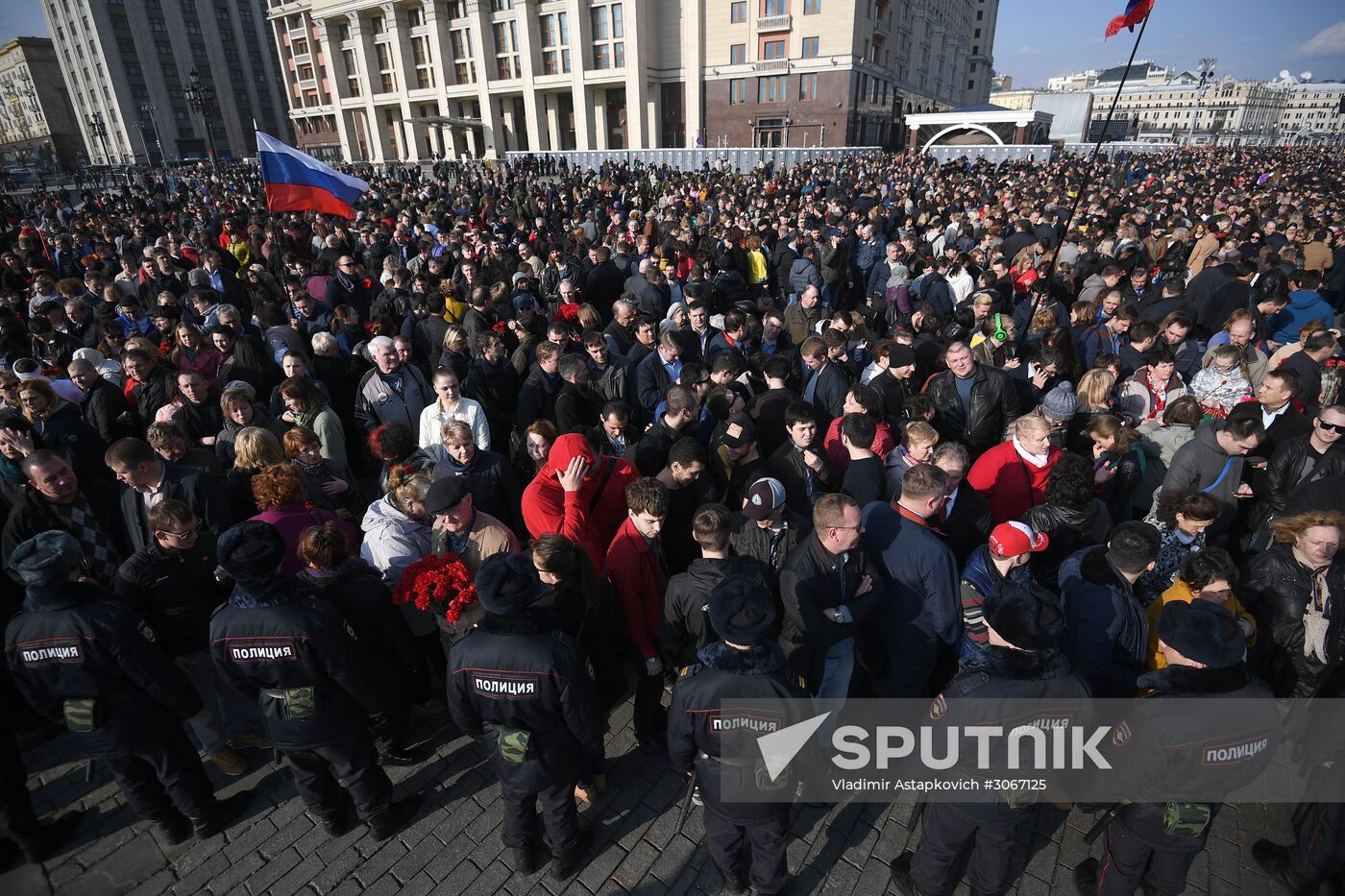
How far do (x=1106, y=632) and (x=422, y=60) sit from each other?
73060mm

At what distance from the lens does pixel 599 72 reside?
5200 centimetres

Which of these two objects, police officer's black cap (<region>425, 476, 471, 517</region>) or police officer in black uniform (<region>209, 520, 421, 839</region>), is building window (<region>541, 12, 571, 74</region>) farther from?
police officer in black uniform (<region>209, 520, 421, 839</region>)

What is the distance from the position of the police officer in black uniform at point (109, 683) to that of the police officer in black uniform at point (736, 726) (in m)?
2.59

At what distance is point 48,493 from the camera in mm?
3779

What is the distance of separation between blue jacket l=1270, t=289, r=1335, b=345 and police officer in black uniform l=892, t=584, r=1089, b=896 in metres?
7.58

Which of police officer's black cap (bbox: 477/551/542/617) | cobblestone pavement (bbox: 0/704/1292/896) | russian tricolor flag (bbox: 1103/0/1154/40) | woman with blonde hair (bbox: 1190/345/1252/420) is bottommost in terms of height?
cobblestone pavement (bbox: 0/704/1292/896)

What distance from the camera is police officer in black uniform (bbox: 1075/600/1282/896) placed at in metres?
2.33

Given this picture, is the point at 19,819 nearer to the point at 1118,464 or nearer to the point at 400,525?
the point at 400,525

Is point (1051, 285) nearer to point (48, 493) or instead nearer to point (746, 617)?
point (746, 617)

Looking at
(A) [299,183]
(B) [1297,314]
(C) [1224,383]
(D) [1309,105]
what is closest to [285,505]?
(C) [1224,383]

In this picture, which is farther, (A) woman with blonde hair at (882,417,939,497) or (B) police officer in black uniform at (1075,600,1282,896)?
(A) woman with blonde hair at (882,417,939,497)

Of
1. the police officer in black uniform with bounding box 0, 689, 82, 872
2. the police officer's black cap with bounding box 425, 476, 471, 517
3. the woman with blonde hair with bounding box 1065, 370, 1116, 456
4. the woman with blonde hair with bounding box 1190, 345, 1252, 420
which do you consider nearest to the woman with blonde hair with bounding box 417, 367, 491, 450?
the police officer's black cap with bounding box 425, 476, 471, 517

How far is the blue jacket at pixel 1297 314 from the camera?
708cm

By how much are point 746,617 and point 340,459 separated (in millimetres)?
4046
